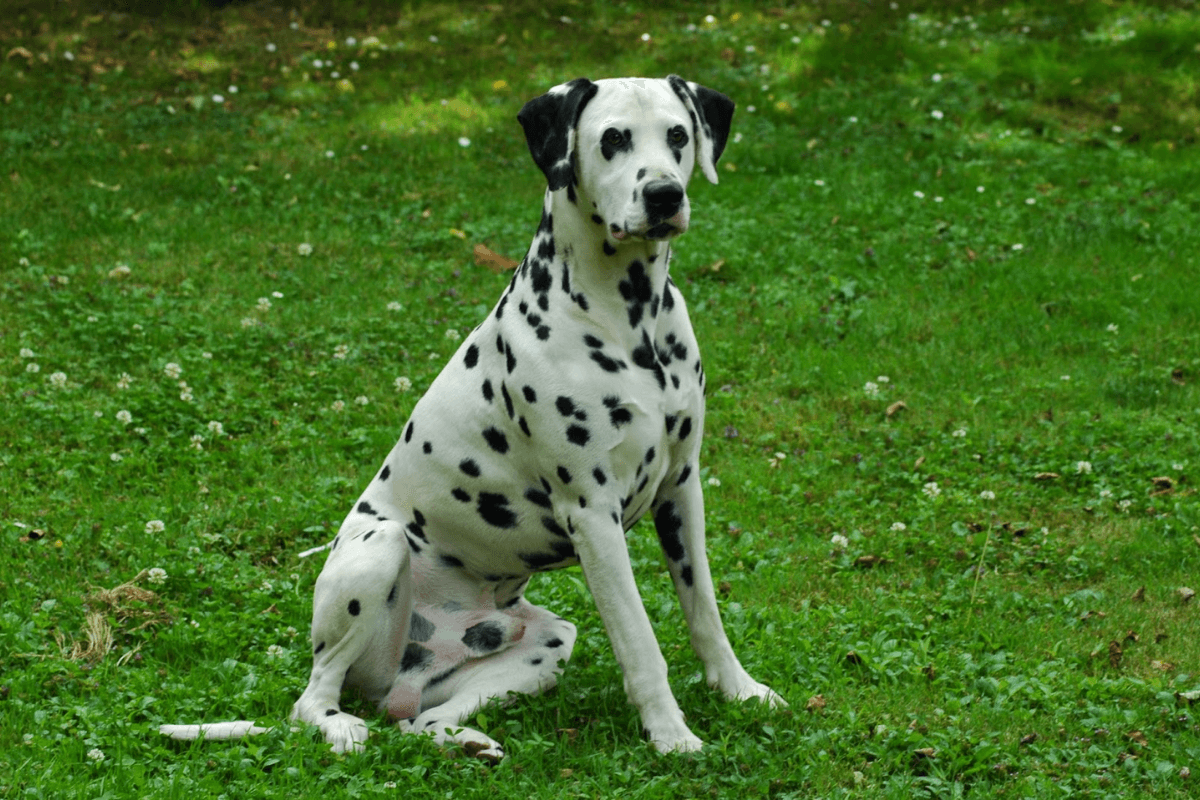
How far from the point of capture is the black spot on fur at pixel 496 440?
14.6 ft

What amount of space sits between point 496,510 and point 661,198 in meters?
1.36

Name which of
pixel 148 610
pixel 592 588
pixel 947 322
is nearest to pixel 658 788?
pixel 592 588

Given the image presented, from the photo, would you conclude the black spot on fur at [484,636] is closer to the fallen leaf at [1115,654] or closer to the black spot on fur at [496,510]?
the black spot on fur at [496,510]

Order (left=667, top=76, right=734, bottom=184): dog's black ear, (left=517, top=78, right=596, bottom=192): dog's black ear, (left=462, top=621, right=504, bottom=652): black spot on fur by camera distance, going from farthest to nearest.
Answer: (left=462, top=621, right=504, bottom=652): black spot on fur < (left=667, top=76, right=734, bottom=184): dog's black ear < (left=517, top=78, right=596, bottom=192): dog's black ear

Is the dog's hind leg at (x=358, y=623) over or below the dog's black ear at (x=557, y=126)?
below

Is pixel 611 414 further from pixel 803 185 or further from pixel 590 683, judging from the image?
pixel 803 185

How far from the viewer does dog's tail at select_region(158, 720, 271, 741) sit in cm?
425

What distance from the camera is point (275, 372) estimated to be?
7.97 metres

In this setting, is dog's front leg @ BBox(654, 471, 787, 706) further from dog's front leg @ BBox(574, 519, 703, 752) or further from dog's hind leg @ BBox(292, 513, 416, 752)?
dog's hind leg @ BBox(292, 513, 416, 752)

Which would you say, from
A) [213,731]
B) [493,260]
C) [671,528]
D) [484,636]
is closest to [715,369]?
[493,260]

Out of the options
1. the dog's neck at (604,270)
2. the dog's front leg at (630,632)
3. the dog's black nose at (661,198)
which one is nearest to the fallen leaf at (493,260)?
the dog's neck at (604,270)

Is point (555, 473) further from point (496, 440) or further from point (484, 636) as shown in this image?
point (484, 636)

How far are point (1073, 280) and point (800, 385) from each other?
2648mm

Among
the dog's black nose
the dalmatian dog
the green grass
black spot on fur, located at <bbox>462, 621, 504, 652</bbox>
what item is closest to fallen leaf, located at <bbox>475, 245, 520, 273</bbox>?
the green grass
